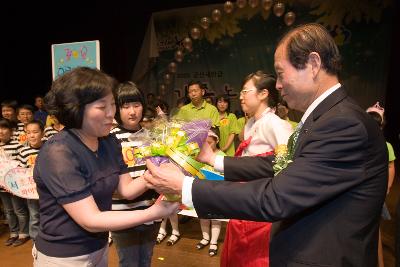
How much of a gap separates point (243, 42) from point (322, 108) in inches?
239

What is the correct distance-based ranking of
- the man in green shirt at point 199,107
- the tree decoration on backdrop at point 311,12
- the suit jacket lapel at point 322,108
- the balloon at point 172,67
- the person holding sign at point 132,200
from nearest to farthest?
1. the suit jacket lapel at point 322,108
2. the person holding sign at point 132,200
3. the man in green shirt at point 199,107
4. the tree decoration on backdrop at point 311,12
5. the balloon at point 172,67

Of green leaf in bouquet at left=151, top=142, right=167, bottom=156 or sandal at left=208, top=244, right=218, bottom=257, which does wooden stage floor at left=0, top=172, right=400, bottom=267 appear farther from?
green leaf in bouquet at left=151, top=142, right=167, bottom=156

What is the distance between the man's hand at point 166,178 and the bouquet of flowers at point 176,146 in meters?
0.03

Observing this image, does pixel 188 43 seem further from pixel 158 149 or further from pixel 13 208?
pixel 158 149

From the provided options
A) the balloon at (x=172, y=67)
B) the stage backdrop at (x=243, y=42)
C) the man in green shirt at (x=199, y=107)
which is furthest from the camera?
the balloon at (x=172, y=67)

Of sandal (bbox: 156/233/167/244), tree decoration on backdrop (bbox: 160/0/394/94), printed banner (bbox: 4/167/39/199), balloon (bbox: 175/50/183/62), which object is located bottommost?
sandal (bbox: 156/233/167/244)

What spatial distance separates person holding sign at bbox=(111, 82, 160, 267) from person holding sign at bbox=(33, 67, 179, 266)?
54 centimetres

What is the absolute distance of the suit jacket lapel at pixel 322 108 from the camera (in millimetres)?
1178

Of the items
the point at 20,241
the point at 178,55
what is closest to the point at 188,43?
the point at 178,55

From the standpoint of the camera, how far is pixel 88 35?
7.95 metres

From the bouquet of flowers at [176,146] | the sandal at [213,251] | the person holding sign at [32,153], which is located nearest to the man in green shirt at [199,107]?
the sandal at [213,251]

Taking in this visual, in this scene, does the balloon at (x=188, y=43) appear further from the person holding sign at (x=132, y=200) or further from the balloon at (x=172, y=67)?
the person holding sign at (x=132, y=200)

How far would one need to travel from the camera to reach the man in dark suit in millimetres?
1067

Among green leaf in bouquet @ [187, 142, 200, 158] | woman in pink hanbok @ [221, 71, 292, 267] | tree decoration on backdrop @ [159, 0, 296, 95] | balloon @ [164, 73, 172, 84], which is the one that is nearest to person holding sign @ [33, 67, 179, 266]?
green leaf in bouquet @ [187, 142, 200, 158]
